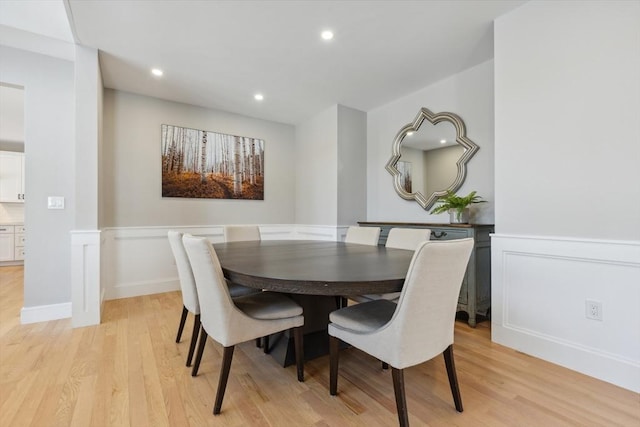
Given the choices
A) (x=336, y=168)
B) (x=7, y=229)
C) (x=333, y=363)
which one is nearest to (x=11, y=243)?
(x=7, y=229)

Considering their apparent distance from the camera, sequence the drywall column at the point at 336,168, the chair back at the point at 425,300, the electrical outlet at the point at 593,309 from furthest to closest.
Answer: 1. the drywall column at the point at 336,168
2. the electrical outlet at the point at 593,309
3. the chair back at the point at 425,300

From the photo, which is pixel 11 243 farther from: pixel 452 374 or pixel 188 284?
pixel 452 374

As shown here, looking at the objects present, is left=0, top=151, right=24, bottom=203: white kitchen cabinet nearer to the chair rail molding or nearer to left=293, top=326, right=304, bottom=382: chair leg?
the chair rail molding

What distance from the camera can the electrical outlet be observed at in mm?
1727

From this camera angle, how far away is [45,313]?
2.65 metres

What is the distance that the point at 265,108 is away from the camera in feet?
13.0

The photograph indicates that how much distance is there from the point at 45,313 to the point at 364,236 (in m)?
3.03

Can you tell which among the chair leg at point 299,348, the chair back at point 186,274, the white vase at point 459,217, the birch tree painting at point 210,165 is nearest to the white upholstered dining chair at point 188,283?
the chair back at point 186,274

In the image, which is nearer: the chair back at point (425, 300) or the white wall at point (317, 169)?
the chair back at point (425, 300)

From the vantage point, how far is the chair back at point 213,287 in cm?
139

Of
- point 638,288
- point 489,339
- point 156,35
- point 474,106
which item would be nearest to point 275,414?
point 489,339

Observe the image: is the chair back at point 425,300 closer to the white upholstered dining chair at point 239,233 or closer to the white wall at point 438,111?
the white wall at point 438,111

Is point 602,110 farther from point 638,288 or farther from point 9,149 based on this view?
point 9,149

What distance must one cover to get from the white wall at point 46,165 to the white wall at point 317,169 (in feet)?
8.99
